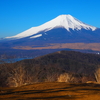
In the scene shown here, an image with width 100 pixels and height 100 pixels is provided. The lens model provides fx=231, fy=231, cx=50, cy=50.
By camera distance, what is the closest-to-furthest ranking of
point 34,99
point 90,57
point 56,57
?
point 34,99, point 56,57, point 90,57

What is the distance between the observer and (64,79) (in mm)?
22969

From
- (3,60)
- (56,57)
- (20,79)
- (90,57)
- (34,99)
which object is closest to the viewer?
(34,99)

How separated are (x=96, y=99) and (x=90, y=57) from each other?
214ft

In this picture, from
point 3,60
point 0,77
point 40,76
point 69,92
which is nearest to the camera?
point 69,92

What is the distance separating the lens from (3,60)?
21312 millimetres

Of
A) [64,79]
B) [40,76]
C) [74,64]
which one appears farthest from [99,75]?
A: [74,64]

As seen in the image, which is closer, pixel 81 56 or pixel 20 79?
pixel 20 79

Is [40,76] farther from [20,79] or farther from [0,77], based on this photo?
[20,79]

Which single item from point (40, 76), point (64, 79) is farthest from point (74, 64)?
point (64, 79)

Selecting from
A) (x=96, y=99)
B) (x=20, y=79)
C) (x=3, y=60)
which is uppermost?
(x=3, y=60)

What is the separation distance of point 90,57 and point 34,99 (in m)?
65.9

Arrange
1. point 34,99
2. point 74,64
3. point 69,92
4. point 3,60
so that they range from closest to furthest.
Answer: point 34,99, point 69,92, point 3,60, point 74,64

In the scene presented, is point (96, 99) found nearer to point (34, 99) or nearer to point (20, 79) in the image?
point (34, 99)

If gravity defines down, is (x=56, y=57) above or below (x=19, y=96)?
above
